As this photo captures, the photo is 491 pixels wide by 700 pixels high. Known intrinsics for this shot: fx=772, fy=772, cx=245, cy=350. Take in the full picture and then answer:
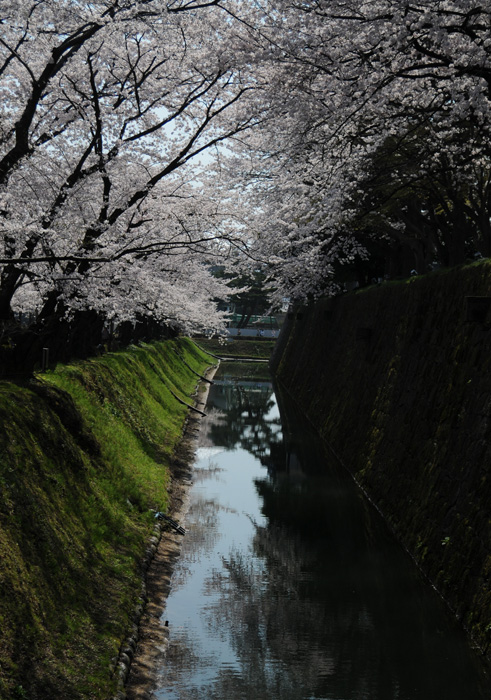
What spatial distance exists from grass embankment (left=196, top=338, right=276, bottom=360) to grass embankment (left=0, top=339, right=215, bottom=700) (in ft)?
208

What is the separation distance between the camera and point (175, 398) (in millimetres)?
31812

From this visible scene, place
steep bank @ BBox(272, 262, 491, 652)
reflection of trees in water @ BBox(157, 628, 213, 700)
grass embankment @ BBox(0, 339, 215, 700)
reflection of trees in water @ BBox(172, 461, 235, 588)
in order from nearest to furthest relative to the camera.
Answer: grass embankment @ BBox(0, 339, 215, 700) < reflection of trees in water @ BBox(157, 628, 213, 700) < steep bank @ BBox(272, 262, 491, 652) < reflection of trees in water @ BBox(172, 461, 235, 588)

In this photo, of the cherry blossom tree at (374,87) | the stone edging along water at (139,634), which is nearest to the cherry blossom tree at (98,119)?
the cherry blossom tree at (374,87)

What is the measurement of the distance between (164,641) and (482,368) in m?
6.37

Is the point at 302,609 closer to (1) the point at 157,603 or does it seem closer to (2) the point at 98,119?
(1) the point at 157,603

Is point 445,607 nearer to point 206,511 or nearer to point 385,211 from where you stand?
point 206,511

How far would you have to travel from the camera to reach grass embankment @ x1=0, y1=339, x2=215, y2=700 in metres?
7.52

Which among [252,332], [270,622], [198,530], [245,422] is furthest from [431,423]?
[252,332]

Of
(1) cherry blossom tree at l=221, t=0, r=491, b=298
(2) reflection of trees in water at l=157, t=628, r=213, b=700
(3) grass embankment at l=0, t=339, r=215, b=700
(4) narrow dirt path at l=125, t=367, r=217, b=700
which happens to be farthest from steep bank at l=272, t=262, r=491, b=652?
(3) grass embankment at l=0, t=339, r=215, b=700

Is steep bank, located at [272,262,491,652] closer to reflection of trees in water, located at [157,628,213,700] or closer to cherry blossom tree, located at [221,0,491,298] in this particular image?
cherry blossom tree, located at [221,0,491,298]

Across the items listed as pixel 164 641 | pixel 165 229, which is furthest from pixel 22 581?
pixel 165 229

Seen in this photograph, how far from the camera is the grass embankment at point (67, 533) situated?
7520 mm

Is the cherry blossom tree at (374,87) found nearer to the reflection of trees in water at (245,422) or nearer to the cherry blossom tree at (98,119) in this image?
the cherry blossom tree at (98,119)

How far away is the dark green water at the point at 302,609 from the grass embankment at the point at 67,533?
2.98ft
